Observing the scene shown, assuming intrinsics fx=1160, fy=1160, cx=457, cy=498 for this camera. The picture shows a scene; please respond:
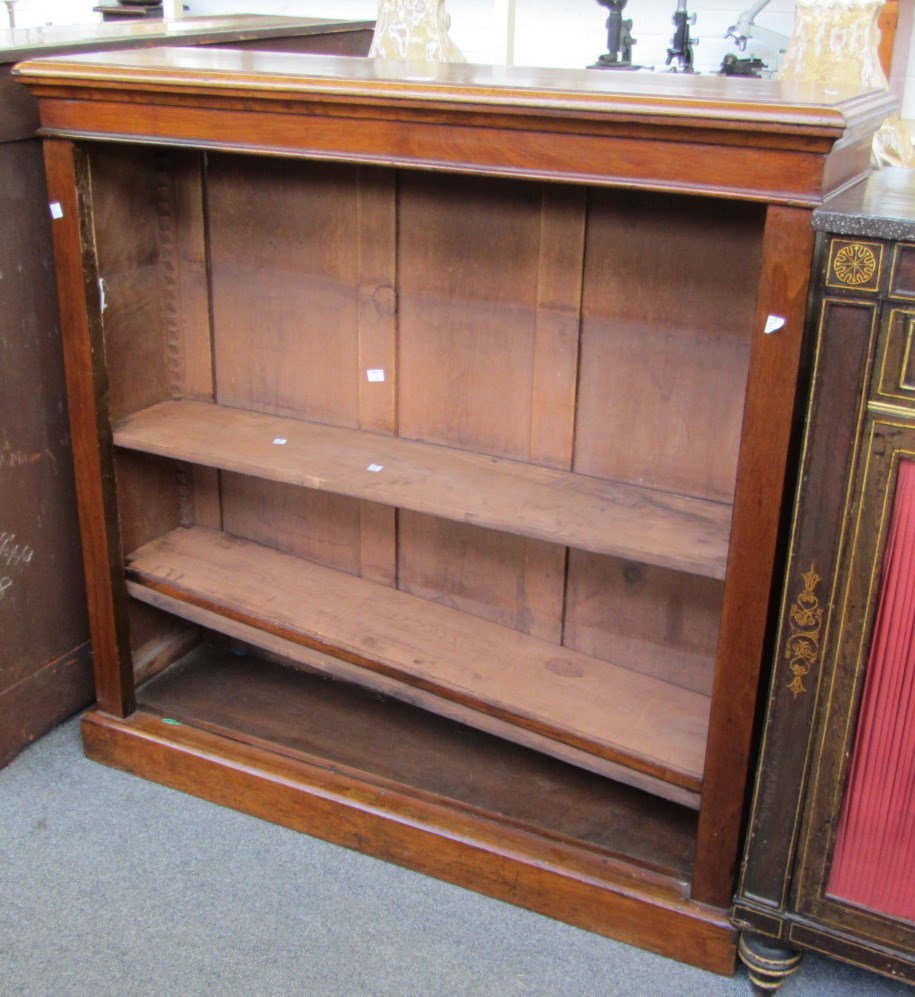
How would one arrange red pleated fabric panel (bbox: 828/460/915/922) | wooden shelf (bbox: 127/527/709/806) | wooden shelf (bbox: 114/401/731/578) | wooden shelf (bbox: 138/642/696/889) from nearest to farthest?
red pleated fabric panel (bbox: 828/460/915/922) < wooden shelf (bbox: 114/401/731/578) < wooden shelf (bbox: 127/527/709/806) < wooden shelf (bbox: 138/642/696/889)

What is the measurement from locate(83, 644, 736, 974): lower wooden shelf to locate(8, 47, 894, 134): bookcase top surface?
1.14 meters

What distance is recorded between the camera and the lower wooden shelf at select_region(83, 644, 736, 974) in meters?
1.83

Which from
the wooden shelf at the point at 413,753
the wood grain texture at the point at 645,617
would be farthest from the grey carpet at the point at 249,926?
the wood grain texture at the point at 645,617

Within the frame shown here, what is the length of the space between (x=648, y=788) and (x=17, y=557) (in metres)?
1.22

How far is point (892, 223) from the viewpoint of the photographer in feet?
4.24

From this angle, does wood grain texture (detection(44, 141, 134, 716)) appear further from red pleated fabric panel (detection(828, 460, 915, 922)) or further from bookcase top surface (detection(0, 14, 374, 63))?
red pleated fabric panel (detection(828, 460, 915, 922))

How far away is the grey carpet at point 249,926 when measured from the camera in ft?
5.77

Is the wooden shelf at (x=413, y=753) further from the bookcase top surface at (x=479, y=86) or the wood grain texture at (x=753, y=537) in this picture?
the bookcase top surface at (x=479, y=86)

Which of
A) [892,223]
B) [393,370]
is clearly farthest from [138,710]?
[892,223]

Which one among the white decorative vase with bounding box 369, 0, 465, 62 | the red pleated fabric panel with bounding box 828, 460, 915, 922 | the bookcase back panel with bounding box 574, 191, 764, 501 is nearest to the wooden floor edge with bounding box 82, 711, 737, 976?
the red pleated fabric panel with bounding box 828, 460, 915, 922

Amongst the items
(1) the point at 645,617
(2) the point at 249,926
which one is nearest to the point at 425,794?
(2) the point at 249,926

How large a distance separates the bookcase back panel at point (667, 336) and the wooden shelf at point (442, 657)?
355mm

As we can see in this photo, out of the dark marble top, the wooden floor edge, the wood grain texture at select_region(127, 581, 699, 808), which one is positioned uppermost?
the dark marble top

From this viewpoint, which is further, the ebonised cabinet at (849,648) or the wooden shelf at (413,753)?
the wooden shelf at (413,753)
